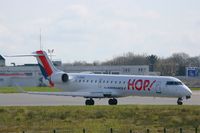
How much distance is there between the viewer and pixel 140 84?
2308 inches

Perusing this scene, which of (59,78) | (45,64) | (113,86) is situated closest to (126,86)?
(113,86)

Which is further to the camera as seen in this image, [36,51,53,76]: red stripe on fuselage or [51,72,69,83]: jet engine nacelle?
[36,51,53,76]: red stripe on fuselage

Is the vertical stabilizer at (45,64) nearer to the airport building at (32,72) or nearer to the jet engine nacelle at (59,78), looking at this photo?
the jet engine nacelle at (59,78)

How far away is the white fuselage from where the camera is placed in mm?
58312

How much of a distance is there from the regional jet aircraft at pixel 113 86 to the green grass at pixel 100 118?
10093mm

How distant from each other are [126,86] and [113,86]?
56.6 inches

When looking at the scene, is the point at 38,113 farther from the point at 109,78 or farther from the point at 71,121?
the point at 109,78

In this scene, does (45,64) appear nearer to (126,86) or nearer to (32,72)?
(126,86)

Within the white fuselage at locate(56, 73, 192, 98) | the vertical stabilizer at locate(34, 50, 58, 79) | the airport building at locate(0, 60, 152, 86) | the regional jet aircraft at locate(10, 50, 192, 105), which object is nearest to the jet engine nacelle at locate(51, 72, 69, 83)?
the regional jet aircraft at locate(10, 50, 192, 105)

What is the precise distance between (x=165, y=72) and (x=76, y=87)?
124169 mm

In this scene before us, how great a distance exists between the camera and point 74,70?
146000 mm

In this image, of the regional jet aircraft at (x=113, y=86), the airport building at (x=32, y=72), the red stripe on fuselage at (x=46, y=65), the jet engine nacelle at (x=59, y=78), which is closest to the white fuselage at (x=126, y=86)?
the regional jet aircraft at (x=113, y=86)

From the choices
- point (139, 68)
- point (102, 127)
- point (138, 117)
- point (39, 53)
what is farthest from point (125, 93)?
point (139, 68)

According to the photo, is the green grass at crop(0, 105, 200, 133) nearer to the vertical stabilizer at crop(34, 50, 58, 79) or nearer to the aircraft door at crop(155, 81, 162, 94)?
the aircraft door at crop(155, 81, 162, 94)
